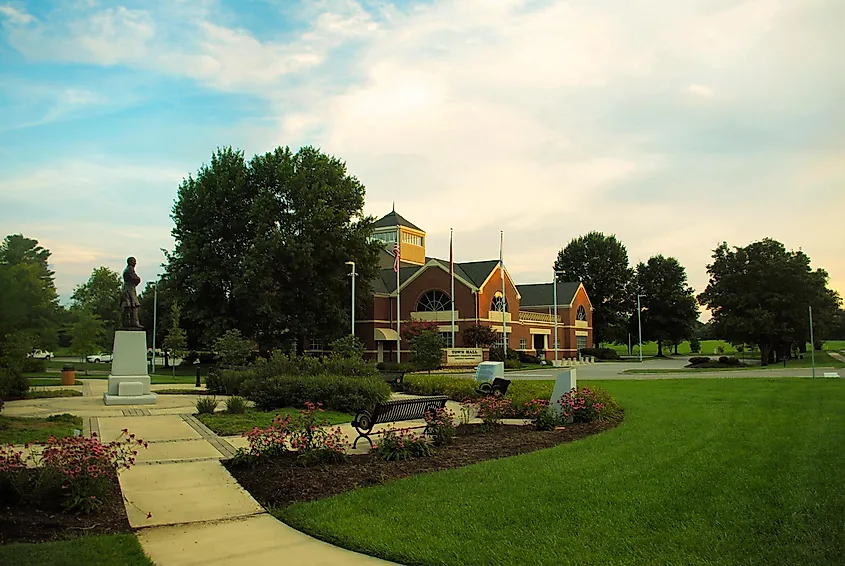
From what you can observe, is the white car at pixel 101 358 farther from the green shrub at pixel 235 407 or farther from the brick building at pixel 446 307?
the green shrub at pixel 235 407

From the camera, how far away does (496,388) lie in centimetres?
1731

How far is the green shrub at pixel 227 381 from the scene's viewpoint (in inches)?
823

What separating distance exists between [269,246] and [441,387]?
2702cm

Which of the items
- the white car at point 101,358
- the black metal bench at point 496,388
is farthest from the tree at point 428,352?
the white car at point 101,358

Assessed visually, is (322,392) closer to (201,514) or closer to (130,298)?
(130,298)

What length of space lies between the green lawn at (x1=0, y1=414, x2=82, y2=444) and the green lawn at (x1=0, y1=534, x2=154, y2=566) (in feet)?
19.5

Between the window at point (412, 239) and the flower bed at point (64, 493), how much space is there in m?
61.8

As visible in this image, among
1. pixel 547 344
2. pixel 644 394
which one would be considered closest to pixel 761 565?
pixel 644 394

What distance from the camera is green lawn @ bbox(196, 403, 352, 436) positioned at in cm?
1304

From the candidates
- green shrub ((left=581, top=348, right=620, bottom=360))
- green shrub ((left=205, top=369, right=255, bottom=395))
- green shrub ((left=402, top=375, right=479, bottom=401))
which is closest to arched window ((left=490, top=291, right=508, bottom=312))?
green shrub ((left=581, top=348, right=620, bottom=360))

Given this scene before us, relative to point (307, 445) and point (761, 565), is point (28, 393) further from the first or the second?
point (761, 565)

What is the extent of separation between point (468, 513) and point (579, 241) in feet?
276

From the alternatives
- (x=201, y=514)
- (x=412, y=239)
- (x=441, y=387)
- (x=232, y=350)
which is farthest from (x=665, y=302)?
(x=201, y=514)

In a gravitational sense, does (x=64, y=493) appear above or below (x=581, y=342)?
below
